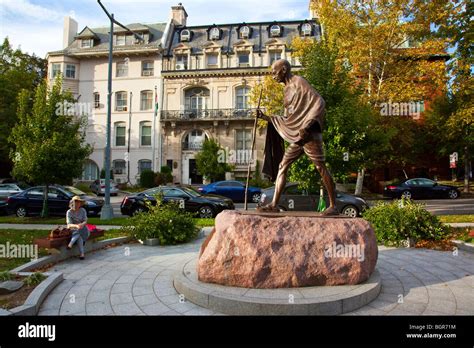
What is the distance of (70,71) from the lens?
37.2 meters

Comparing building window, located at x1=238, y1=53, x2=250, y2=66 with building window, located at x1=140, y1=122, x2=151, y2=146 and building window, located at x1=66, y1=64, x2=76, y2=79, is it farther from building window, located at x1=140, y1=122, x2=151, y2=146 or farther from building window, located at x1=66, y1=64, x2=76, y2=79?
building window, located at x1=66, y1=64, x2=76, y2=79

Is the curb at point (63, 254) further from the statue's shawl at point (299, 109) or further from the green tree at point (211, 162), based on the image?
the green tree at point (211, 162)

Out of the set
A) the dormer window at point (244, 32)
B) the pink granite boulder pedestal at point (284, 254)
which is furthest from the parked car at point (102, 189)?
the pink granite boulder pedestal at point (284, 254)

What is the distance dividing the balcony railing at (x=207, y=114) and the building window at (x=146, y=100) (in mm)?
2151

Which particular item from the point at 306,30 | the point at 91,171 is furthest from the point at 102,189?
the point at 306,30

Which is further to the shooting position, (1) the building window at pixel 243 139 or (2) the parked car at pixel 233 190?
(1) the building window at pixel 243 139

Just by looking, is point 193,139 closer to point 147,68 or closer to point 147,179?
point 147,179

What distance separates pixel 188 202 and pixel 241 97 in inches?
883

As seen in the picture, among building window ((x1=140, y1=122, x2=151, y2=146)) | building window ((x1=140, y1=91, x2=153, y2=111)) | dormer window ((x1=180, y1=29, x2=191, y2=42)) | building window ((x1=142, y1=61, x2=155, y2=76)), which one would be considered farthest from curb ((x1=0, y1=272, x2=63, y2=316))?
dormer window ((x1=180, y1=29, x2=191, y2=42))

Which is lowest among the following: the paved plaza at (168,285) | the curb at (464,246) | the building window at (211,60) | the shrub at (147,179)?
the paved plaza at (168,285)

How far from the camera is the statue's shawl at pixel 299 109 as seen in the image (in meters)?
5.56

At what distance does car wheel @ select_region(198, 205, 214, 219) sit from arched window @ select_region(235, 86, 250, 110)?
71.2 ft

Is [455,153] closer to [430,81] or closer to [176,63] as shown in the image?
[430,81]

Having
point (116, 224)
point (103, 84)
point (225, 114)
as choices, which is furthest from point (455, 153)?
point (103, 84)
